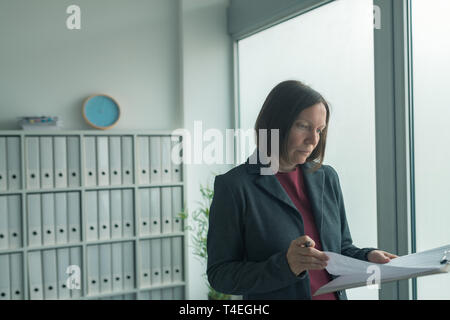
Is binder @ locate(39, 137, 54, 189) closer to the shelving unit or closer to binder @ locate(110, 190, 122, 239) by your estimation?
the shelving unit

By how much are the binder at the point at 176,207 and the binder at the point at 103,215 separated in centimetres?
42

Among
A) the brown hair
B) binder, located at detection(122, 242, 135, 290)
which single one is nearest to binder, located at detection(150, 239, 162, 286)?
binder, located at detection(122, 242, 135, 290)

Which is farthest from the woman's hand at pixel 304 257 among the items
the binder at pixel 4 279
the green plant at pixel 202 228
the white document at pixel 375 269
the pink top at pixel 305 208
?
the binder at pixel 4 279

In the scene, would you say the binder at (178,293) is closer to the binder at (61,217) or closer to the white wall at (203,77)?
the white wall at (203,77)

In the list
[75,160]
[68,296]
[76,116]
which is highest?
[76,116]

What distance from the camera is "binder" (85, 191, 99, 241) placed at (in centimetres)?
256

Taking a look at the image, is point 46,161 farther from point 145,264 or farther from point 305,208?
point 305,208

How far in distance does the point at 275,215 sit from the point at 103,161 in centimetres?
173

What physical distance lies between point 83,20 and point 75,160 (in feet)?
3.04

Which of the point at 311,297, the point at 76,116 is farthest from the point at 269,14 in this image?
the point at 311,297

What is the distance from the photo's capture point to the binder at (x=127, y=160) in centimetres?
263

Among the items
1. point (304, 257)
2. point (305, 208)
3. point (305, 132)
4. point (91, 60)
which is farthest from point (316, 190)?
point (91, 60)

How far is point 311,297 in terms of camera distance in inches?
42.0
